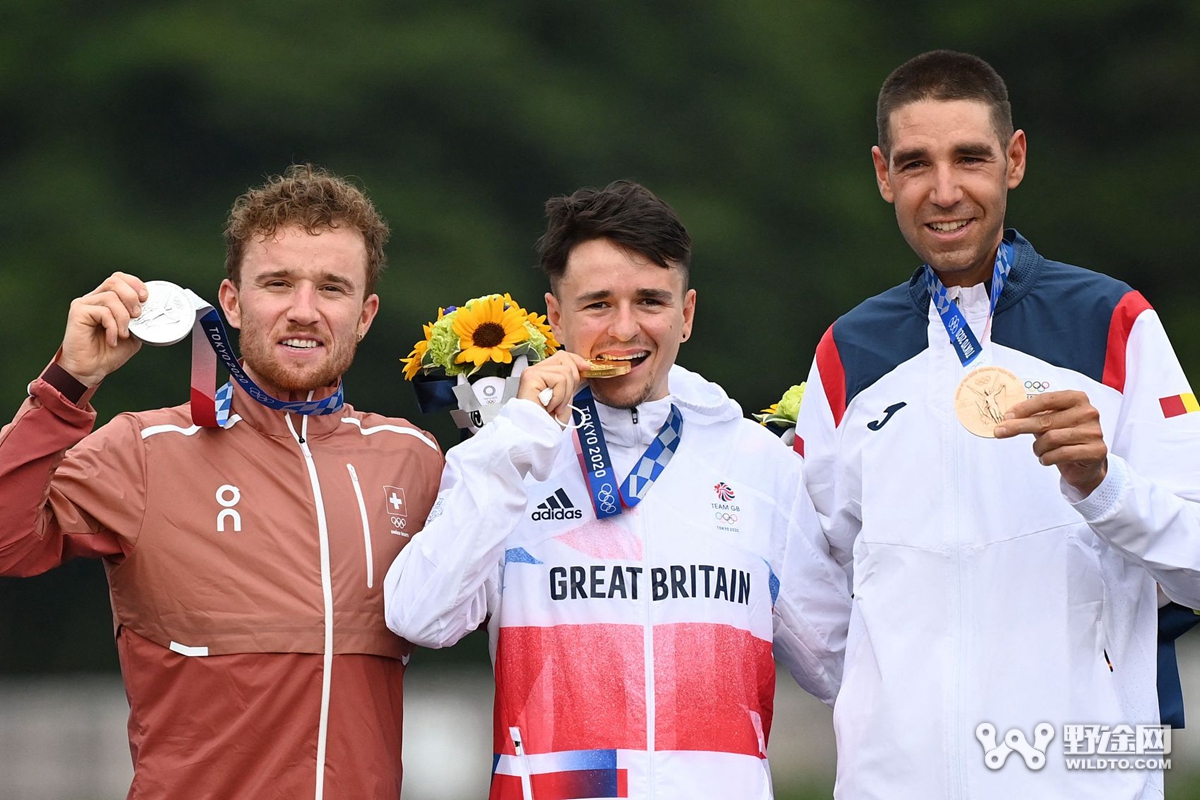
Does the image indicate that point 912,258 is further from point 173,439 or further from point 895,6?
point 173,439

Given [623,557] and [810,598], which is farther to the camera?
[810,598]

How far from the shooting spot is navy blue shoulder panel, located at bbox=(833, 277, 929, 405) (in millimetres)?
4082

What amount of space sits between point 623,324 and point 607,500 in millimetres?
414

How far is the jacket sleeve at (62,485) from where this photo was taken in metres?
3.80

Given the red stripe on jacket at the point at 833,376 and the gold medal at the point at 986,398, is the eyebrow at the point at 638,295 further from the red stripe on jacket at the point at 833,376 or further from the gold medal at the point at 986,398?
the gold medal at the point at 986,398

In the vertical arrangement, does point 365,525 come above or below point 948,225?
below

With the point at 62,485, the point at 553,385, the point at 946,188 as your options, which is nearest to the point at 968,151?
the point at 946,188

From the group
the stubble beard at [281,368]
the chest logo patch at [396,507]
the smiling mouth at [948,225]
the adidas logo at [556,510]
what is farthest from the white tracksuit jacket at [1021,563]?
the stubble beard at [281,368]

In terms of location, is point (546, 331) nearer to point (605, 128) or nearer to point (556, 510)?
point (556, 510)

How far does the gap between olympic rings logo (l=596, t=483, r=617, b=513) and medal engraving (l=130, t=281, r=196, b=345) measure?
0.98 metres

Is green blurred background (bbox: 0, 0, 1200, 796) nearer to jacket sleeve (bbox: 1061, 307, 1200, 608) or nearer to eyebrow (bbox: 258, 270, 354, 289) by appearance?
eyebrow (bbox: 258, 270, 354, 289)

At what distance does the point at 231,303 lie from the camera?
4426mm

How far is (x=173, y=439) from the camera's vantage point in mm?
4184

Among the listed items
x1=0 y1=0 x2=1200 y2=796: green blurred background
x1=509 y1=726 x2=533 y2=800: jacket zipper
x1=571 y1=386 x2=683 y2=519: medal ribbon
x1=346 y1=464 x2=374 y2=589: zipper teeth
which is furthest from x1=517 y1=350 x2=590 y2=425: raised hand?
x1=0 y1=0 x2=1200 y2=796: green blurred background
